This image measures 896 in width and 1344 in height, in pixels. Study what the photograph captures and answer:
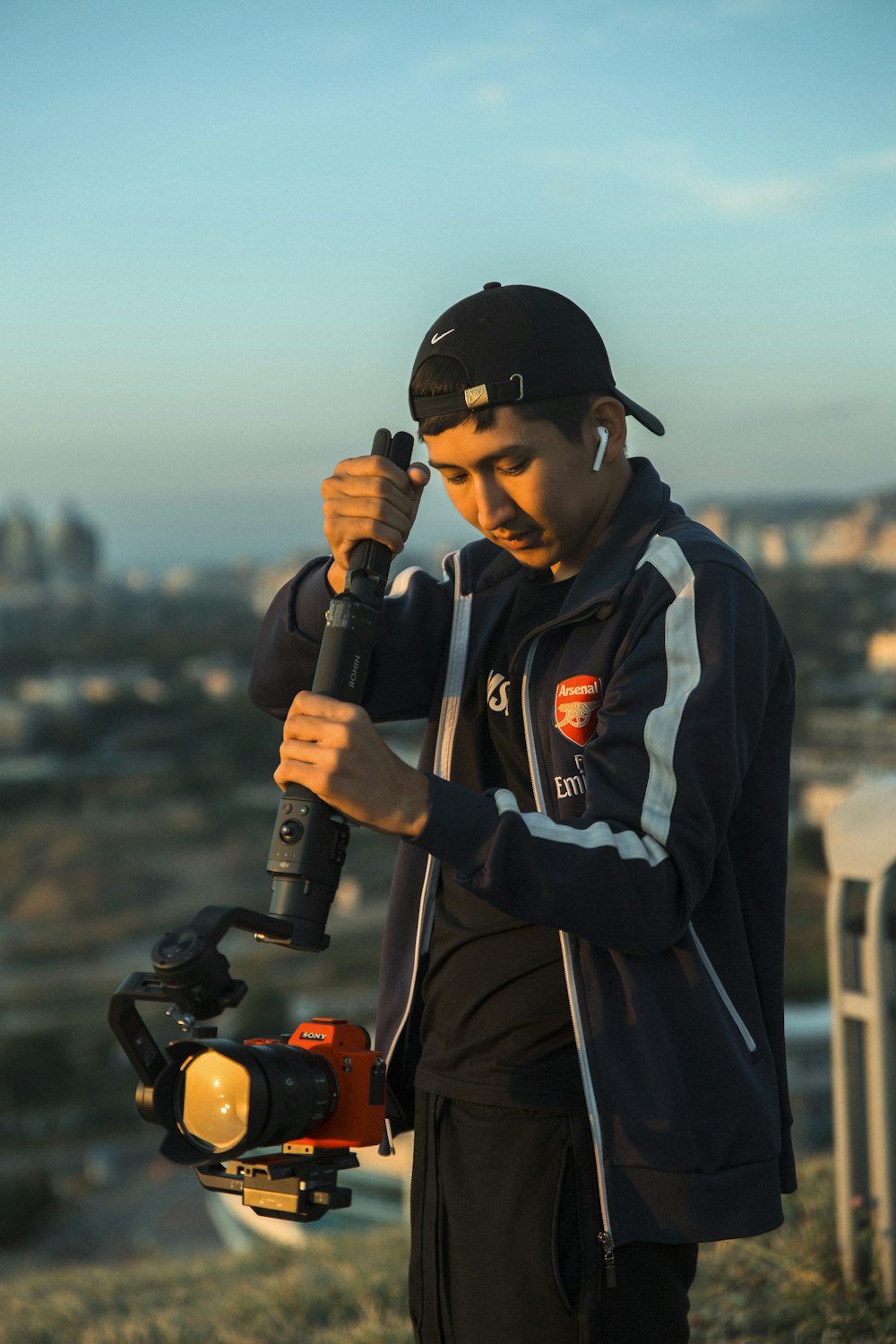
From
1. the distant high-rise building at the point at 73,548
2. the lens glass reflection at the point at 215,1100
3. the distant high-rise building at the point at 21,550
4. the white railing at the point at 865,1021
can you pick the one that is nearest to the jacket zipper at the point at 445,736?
the lens glass reflection at the point at 215,1100

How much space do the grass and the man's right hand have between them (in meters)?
1.99

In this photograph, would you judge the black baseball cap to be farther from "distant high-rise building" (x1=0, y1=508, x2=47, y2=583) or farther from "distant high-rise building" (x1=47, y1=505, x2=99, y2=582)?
"distant high-rise building" (x1=47, y1=505, x2=99, y2=582)

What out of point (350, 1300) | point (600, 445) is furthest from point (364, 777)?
point (350, 1300)

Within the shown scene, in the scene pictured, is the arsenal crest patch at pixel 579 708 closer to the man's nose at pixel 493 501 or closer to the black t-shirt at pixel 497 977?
the black t-shirt at pixel 497 977

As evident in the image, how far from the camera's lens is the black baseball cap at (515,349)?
5.91 feet

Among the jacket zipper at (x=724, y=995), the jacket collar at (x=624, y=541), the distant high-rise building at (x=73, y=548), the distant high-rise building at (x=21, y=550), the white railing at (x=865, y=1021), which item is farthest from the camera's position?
the distant high-rise building at (x=73, y=548)

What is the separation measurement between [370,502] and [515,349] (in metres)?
0.27

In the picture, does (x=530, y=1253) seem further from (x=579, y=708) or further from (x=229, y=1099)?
(x=579, y=708)

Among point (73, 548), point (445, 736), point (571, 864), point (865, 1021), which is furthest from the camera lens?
point (73, 548)

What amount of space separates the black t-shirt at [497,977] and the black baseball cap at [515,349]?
0.29 meters

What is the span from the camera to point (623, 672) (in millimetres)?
1717

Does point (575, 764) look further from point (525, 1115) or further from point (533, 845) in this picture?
point (525, 1115)

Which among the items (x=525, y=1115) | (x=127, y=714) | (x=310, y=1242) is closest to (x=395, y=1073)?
(x=525, y=1115)

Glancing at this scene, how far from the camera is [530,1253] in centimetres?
170
